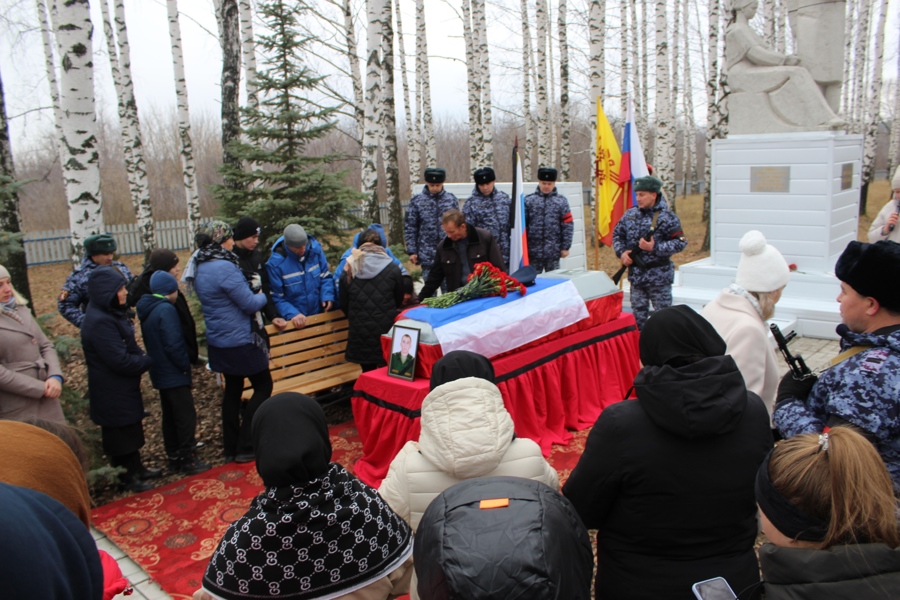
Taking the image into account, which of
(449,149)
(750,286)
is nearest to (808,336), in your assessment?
(750,286)

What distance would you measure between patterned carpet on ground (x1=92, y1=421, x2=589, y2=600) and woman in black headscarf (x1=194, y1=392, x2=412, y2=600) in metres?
1.95

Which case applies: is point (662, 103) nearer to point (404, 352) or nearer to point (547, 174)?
point (547, 174)

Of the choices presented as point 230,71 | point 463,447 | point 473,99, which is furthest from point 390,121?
point 463,447

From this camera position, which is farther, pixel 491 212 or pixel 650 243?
pixel 491 212

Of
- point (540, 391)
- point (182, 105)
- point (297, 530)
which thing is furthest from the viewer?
point (182, 105)

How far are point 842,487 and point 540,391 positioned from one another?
3.88 meters

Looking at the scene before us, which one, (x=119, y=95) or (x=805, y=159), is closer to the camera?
(x=805, y=159)

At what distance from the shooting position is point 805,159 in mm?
8703

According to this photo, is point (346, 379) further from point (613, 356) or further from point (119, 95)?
point (119, 95)

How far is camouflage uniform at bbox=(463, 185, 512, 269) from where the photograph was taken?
7.92m

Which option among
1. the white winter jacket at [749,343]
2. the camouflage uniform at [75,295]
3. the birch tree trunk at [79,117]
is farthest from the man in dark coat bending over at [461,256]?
the birch tree trunk at [79,117]

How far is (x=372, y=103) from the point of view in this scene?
9953 mm

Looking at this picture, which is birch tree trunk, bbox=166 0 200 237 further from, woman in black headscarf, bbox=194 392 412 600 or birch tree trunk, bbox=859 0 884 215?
birch tree trunk, bbox=859 0 884 215

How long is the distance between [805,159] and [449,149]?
36.0 metres
